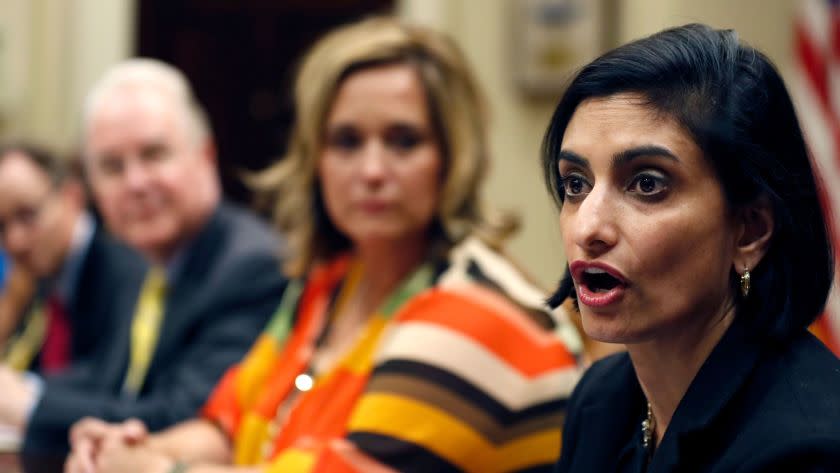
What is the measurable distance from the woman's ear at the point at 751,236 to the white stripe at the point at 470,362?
23.2 inches

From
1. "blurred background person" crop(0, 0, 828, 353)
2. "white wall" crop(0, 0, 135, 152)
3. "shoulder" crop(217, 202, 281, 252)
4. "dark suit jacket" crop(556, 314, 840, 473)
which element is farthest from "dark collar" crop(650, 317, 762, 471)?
"white wall" crop(0, 0, 135, 152)

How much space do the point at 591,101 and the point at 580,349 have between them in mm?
734

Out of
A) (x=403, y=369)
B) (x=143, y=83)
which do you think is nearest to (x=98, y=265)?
(x=143, y=83)

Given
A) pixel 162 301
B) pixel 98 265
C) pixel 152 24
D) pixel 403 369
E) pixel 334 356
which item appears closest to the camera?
pixel 403 369

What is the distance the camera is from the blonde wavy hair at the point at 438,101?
1.76m

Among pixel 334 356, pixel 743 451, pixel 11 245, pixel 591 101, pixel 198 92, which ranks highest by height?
pixel 591 101

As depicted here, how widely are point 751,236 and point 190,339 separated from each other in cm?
151

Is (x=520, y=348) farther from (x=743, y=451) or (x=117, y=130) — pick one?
(x=117, y=130)

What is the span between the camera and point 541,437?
1.51 meters

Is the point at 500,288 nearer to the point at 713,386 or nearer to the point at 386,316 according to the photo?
the point at 386,316

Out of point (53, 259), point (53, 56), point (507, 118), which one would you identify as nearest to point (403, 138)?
point (53, 259)

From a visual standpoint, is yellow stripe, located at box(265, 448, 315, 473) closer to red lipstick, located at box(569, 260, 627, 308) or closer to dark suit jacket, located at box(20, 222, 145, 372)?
red lipstick, located at box(569, 260, 627, 308)

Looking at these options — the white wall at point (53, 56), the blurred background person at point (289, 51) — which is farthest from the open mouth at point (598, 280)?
the white wall at point (53, 56)

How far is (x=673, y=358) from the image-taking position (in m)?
0.97
